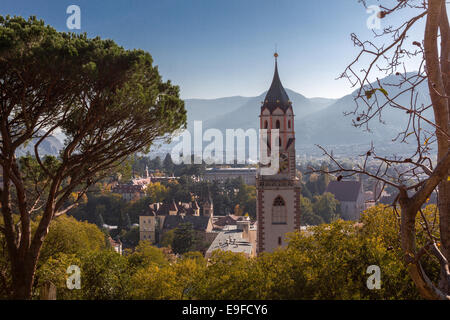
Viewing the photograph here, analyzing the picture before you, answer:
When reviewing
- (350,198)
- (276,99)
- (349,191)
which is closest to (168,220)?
(350,198)

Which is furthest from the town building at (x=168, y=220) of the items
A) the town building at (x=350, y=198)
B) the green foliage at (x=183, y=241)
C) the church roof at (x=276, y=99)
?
the church roof at (x=276, y=99)

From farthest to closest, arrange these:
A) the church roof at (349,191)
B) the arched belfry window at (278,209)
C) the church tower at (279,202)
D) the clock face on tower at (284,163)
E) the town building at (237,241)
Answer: the church roof at (349,191) < the town building at (237,241) < the clock face on tower at (284,163) < the arched belfry window at (278,209) < the church tower at (279,202)

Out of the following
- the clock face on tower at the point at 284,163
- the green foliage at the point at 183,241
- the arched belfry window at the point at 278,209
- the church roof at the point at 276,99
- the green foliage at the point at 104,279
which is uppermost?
the church roof at the point at 276,99

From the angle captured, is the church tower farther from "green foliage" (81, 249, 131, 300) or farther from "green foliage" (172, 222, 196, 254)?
"green foliage" (172, 222, 196, 254)

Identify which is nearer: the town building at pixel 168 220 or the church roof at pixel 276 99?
the church roof at pixel 276 99

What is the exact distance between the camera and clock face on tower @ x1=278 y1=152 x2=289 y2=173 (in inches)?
765

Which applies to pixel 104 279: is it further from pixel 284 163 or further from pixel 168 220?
pixel 168 220

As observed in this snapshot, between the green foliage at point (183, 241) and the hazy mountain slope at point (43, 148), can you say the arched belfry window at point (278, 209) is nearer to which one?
the hazy mountain slope at point (43, 148)

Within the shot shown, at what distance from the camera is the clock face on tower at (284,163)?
63.7 ft

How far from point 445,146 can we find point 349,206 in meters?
66.8

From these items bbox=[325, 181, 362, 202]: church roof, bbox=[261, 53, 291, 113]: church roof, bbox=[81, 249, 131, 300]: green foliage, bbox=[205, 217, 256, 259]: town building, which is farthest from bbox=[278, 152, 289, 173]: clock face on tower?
bbox=[325, 181, 362, 202]: church roof

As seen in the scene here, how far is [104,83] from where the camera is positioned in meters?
8.48
